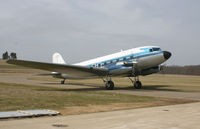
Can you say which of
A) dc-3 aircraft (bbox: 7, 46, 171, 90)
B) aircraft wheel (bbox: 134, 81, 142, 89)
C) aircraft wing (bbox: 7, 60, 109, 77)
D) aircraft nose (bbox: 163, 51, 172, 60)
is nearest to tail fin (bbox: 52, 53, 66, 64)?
aircraft wing (bbox: 7, 60, 109, 77)

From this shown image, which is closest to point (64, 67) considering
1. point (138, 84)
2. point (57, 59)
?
point (138, 84)

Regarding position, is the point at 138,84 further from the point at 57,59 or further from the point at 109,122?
the point at 109,122

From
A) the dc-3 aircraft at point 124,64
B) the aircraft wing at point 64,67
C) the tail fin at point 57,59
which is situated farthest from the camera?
the tail fin at point 57,59

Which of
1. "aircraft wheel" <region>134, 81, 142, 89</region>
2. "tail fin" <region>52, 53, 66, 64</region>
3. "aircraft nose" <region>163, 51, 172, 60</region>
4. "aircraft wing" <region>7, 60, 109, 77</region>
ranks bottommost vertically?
"aircraft wheel" <region>134, 81, 142, 89</region>

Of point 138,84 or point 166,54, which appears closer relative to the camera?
point 166,54

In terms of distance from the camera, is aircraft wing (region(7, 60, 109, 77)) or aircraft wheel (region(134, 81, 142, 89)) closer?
aircraft wing (region(7, 60, 109, 77))

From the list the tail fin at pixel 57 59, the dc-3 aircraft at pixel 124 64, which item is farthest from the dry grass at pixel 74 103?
the tail fin at pixel 57 59

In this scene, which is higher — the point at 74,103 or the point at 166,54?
the point at 166,54

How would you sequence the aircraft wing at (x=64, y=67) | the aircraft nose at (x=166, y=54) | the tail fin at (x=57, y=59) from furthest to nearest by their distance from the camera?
1. the tail fin at (x=57, y=59)
2. the aircraft nose at (x=166, y=54)
3. the aircraft wing at (x=64, y=67)

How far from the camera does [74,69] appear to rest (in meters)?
26.8

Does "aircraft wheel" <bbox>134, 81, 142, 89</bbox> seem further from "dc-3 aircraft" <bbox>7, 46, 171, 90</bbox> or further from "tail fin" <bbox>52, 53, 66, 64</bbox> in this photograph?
"tail fin" <bbox>52, 53, 66, 64</bbox>

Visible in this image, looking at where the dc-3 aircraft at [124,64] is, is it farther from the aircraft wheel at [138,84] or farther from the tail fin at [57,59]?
the tail fin at [57,59]

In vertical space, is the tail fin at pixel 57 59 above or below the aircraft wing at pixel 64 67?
above

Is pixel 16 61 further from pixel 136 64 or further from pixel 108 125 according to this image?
pixel 108 125
